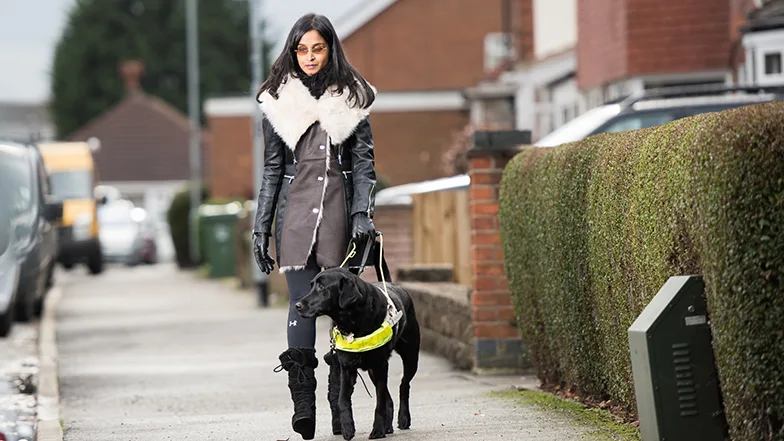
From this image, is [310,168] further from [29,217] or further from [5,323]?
[29,217]

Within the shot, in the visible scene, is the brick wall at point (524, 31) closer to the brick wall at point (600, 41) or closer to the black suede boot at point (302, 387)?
the brick wall at point (600, 41)

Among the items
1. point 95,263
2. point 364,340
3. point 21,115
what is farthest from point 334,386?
point 21,115

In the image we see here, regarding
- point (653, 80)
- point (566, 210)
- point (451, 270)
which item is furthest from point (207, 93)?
point (566, 210)

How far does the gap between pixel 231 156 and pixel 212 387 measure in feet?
131

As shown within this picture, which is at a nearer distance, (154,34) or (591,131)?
(591,131)

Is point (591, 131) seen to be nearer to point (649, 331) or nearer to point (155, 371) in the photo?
point (155, 371)

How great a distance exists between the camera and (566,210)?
8.11 meters

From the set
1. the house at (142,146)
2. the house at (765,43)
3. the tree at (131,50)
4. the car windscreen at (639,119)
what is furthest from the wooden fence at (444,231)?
the tree at (131,50)

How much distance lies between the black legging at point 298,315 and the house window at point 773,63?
1119 centimetres

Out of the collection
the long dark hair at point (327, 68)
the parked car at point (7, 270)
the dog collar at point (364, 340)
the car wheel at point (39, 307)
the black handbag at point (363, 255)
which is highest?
the long dark hair at point (327, 68)

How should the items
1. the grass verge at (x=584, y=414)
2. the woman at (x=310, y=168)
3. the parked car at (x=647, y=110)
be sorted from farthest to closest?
1. the parked car at (x=647, y=110)
2. the woman at (x=310, y=168)
3. the grass verge at (x=584, y=414)

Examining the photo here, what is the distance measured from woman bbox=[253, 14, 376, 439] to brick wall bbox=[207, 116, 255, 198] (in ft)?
142

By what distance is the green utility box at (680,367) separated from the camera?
602 cm

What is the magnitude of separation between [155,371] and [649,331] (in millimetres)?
8126
